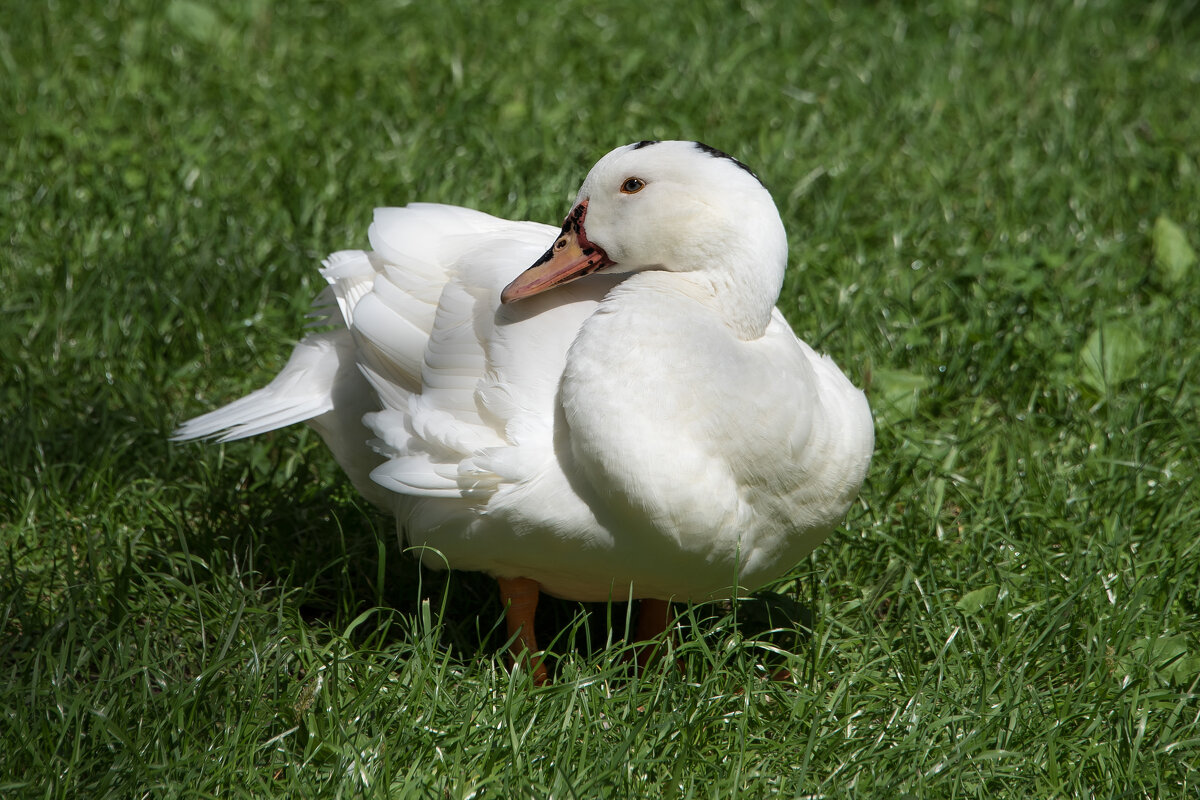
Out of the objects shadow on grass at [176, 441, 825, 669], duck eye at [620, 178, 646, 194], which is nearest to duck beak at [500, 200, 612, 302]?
duck eye at [620, 178, 646, 194]

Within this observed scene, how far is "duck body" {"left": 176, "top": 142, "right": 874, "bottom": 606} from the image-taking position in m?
2.38

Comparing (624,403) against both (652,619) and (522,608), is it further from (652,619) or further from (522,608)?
(652,619)

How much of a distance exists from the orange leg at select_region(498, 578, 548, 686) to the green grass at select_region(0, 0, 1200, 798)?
0.12 m

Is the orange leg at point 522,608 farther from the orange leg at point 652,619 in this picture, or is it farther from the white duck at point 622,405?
the orange leg at point 652,619

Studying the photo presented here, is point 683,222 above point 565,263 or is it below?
above

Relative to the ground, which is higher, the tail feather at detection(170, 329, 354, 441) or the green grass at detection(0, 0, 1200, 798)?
the tail feather at detection(170, 329, 354, 441)

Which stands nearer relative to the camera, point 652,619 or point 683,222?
point 683,222

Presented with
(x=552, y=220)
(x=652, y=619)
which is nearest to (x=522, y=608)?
(x=652, y=619)

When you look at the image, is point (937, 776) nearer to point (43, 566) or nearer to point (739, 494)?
point (739, 494)

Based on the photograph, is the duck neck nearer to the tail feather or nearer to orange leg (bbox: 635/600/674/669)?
orange leg (bbox: 635/600/674/669)

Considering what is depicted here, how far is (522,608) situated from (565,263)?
783 millimetres

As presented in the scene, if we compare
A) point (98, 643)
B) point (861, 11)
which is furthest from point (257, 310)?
point (861, 11)

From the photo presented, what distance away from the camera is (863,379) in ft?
12.0

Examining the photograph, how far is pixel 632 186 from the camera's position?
2.58m
